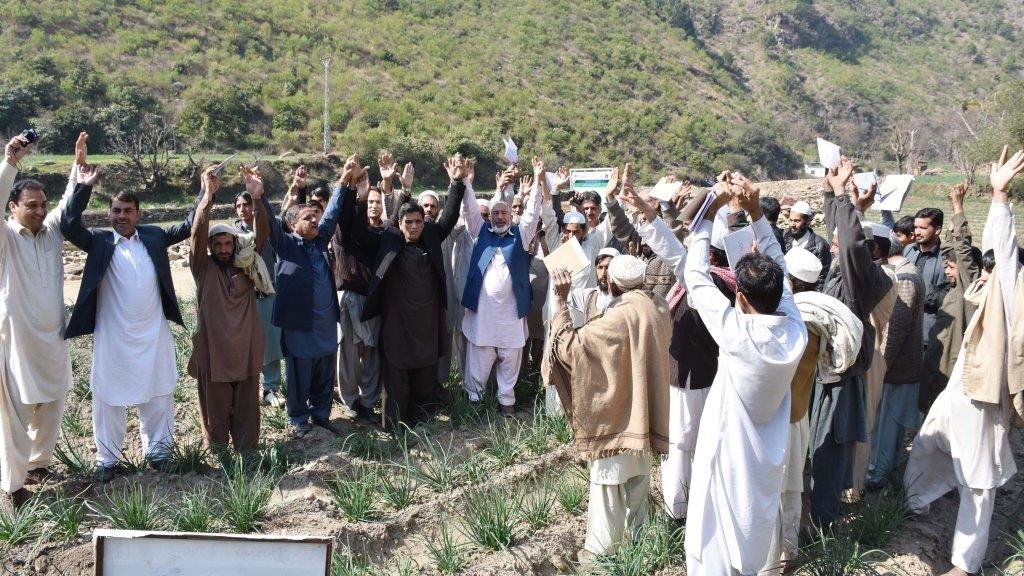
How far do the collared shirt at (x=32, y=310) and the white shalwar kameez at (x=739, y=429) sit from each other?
340cm

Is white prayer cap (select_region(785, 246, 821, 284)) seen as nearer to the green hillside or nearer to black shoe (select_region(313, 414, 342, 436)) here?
black shoe (select_region(313, 414, 342, 436))

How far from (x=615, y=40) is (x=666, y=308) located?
163 ft

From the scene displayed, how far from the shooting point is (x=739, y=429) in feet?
9.03

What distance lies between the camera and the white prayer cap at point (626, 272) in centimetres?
319

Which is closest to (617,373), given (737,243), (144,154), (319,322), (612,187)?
(737,243)

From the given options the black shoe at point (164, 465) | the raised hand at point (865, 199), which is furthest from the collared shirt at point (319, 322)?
the raised hand at point (865, 199)

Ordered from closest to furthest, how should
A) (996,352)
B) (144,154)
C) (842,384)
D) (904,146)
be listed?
(996,352) → (842,384) → (144,154) → (904,146)

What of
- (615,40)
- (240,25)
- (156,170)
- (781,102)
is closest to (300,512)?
(156,170)

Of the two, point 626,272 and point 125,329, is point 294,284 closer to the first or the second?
point 125,329

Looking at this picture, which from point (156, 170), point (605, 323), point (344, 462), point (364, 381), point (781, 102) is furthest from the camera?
point (781, 102)

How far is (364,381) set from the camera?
16.7 feet

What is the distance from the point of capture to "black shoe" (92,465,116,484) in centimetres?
410

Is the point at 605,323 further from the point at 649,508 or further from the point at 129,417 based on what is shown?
the point at 129,417

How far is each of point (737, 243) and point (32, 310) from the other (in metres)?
3.66
